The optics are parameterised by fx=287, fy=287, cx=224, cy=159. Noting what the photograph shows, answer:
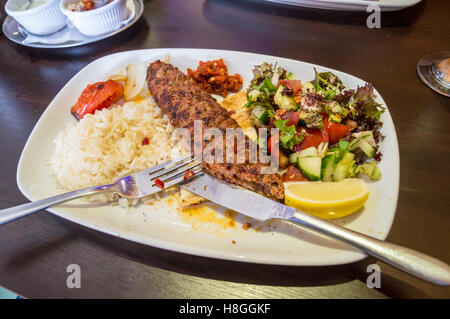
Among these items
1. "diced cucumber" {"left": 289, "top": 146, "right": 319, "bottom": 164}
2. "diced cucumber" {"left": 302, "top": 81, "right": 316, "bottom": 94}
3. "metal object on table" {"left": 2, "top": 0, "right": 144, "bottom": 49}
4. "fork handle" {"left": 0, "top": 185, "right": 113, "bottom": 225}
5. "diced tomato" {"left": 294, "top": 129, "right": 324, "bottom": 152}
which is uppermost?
"metal object on table" {"left": 2, "top": 0, "right": 144, "bottom": 49}

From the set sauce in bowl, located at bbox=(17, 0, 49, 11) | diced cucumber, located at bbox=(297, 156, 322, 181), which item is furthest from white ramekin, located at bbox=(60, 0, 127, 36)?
diced cucumber, located at bbox=(297, 156, 322, 181)

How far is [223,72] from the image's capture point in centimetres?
265

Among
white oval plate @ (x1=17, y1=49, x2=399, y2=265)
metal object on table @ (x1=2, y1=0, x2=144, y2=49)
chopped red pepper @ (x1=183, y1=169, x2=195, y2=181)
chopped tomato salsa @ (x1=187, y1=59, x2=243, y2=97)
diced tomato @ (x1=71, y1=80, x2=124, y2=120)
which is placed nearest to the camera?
white oval plate @ (x1=17, y1=49, x2=399, y2=265)

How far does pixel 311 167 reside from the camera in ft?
6.35

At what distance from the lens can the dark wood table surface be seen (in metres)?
1.75

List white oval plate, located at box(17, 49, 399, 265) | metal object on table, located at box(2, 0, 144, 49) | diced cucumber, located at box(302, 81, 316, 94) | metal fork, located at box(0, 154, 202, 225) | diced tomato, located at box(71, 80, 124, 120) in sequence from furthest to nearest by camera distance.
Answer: metal object on table, located at box(2, 0, 144, 49) → diced tomato, located at box(71, 80, 124, 120) → diced cucumber, located at box(302, 81, 316, 94) → metal fork, located at box(0, 154, 202, 225) → white oval plate, located at box(17, 49, 399, 265)

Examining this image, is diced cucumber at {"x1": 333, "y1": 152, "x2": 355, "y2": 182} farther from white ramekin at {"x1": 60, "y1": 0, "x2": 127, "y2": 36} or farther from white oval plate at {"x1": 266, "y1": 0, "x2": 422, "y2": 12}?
white ramekin at {"x1": 60, "y1": 0, "x2": 127, "y2": 36}

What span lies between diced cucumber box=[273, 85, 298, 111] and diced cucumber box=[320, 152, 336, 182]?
1.58 ft

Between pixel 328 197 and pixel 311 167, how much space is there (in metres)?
0.27

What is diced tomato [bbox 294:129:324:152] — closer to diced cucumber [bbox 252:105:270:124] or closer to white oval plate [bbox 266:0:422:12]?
diced cucumber [bbox 252:105:270:124]

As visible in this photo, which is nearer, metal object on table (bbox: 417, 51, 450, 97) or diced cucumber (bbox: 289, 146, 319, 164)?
diced cucumber (bbox: 289, 146, 319, 164)

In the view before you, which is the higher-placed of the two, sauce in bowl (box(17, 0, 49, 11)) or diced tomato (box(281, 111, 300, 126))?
sauce in bowl (box(17, 0, 49, 11))

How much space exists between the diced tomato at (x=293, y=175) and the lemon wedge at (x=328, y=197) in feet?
0.47
